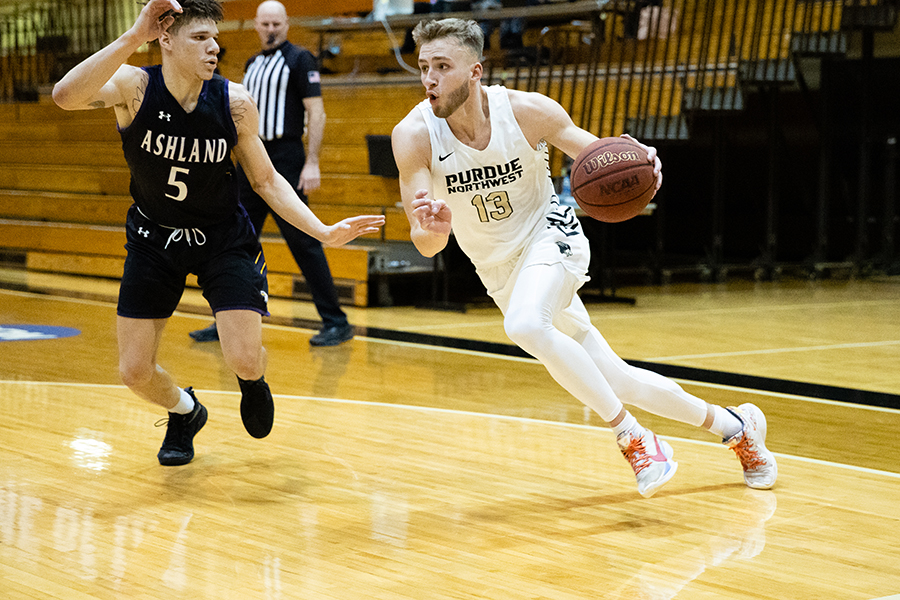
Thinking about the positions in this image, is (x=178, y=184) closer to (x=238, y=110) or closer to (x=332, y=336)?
(x=238, y=110)

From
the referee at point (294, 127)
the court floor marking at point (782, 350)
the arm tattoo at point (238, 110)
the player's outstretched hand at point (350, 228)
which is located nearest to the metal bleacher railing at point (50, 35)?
the referee at point (294, 127)

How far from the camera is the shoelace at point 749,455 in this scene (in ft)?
10.6

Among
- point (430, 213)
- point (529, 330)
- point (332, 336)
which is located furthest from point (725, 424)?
point (332, 336)

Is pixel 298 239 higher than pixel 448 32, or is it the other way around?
pixel 448 32

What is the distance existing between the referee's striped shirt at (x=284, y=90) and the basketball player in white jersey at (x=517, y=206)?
284 centimetres

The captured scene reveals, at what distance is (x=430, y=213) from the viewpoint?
2820 mm

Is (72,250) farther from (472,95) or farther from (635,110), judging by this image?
(472,95)

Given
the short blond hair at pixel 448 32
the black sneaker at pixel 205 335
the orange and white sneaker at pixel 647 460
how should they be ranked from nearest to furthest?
1. the orange and white sneaker at pixel 647 460
2. the short blond hair at pixel 448 32
3. the black sneaker at pixel 205 335

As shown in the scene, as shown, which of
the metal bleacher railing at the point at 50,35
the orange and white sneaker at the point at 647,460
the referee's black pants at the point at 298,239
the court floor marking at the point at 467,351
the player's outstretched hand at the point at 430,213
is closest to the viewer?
the player's outstretched hand at the point at 430,213

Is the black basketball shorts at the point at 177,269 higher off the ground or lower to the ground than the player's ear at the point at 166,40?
lower

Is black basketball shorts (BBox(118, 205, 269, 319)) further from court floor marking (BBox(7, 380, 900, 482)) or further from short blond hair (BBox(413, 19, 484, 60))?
court floor marking (BBox(7, 380, 900, 482))

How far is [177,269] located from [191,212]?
183 mm

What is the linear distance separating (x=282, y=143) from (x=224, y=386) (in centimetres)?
176

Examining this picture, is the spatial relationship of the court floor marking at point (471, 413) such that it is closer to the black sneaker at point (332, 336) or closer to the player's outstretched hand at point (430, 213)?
the black sneaker at point (332, 336)
